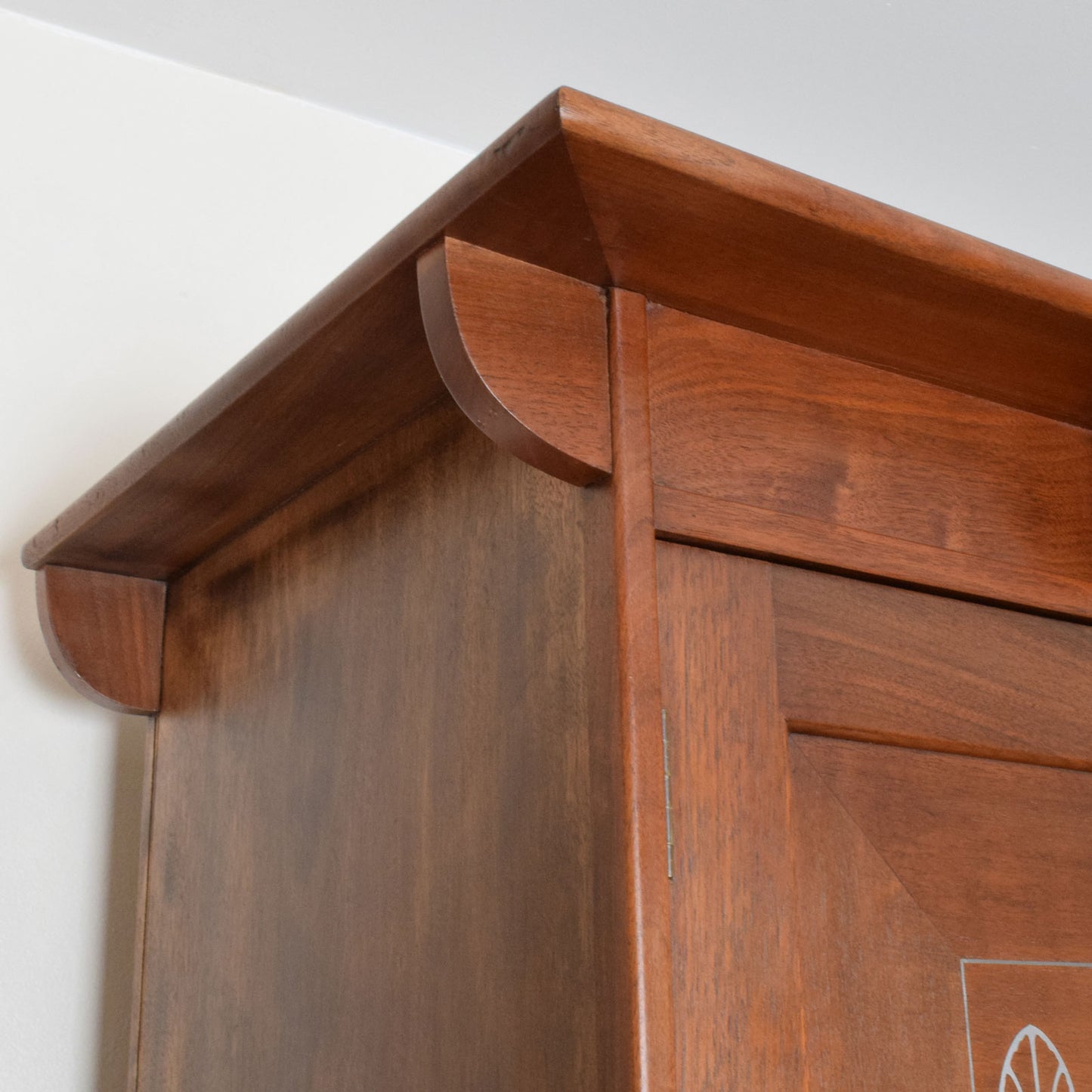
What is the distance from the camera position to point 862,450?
626 millimetres

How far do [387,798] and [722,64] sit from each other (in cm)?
87

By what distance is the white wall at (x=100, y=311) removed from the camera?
3.34 ft

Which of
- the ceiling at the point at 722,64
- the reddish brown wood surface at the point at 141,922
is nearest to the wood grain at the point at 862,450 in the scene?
the reddish brown wood surface at the point at 141,922

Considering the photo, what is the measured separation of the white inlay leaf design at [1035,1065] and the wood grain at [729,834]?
0.12 meters

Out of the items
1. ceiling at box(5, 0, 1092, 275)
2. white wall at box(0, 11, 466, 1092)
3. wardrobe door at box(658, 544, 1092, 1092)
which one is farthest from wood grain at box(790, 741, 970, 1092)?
ceiling at box(5, 0, 1092, 275)

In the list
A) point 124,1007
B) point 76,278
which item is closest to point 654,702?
point 124,1007

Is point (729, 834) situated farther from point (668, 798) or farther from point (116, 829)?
point (116, 829)

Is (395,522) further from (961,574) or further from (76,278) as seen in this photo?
(76,278)

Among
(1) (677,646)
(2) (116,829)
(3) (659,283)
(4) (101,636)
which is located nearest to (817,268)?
(3) (659,283)

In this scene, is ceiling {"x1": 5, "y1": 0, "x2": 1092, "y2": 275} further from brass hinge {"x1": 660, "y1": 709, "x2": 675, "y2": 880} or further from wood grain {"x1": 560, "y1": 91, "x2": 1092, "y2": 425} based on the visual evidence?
brass hinge {"x1": 660, "y1": 709, "x2": 675, "y2": 880}

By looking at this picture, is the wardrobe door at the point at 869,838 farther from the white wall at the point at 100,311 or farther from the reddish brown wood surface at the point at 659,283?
the white wall at the point at 100,311

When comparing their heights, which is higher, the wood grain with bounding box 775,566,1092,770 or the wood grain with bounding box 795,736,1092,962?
the wood grain with bounding box 775,566,1092,770

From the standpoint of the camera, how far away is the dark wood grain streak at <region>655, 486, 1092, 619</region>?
1.83 ft

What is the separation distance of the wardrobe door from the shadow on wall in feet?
1.99
